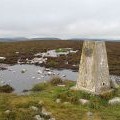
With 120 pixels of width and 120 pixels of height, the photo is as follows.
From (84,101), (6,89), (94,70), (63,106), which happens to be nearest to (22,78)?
(6,89)

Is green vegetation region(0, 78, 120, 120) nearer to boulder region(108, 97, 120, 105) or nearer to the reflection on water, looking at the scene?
boulder region(108, 97, 120, 105)

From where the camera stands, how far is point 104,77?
73.0 feet

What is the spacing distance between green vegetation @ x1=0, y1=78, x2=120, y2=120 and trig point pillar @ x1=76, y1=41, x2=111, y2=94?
690 mm

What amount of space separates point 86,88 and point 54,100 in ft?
7.48

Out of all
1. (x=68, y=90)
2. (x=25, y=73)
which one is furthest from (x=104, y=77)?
(x=25, y=73)

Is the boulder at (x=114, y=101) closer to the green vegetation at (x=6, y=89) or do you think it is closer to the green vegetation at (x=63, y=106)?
the green vegetation at (x=63, y=106)

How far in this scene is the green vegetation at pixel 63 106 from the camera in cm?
1775

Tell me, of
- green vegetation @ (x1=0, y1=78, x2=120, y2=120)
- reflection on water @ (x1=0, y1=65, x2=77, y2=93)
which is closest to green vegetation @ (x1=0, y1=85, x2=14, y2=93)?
reflection on water @ (x1=0, y1=65, x2=77, y2=93)

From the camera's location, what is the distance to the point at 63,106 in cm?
1972

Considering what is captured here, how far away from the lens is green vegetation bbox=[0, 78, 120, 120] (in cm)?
1775

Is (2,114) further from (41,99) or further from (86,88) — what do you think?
(86,88)

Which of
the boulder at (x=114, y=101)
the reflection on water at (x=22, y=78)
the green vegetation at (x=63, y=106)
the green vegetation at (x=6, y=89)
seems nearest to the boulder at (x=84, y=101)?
the green vegetation at (x=63, y=106)

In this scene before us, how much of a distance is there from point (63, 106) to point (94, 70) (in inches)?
133

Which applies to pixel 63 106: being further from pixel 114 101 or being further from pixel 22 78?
pixel 22 78
